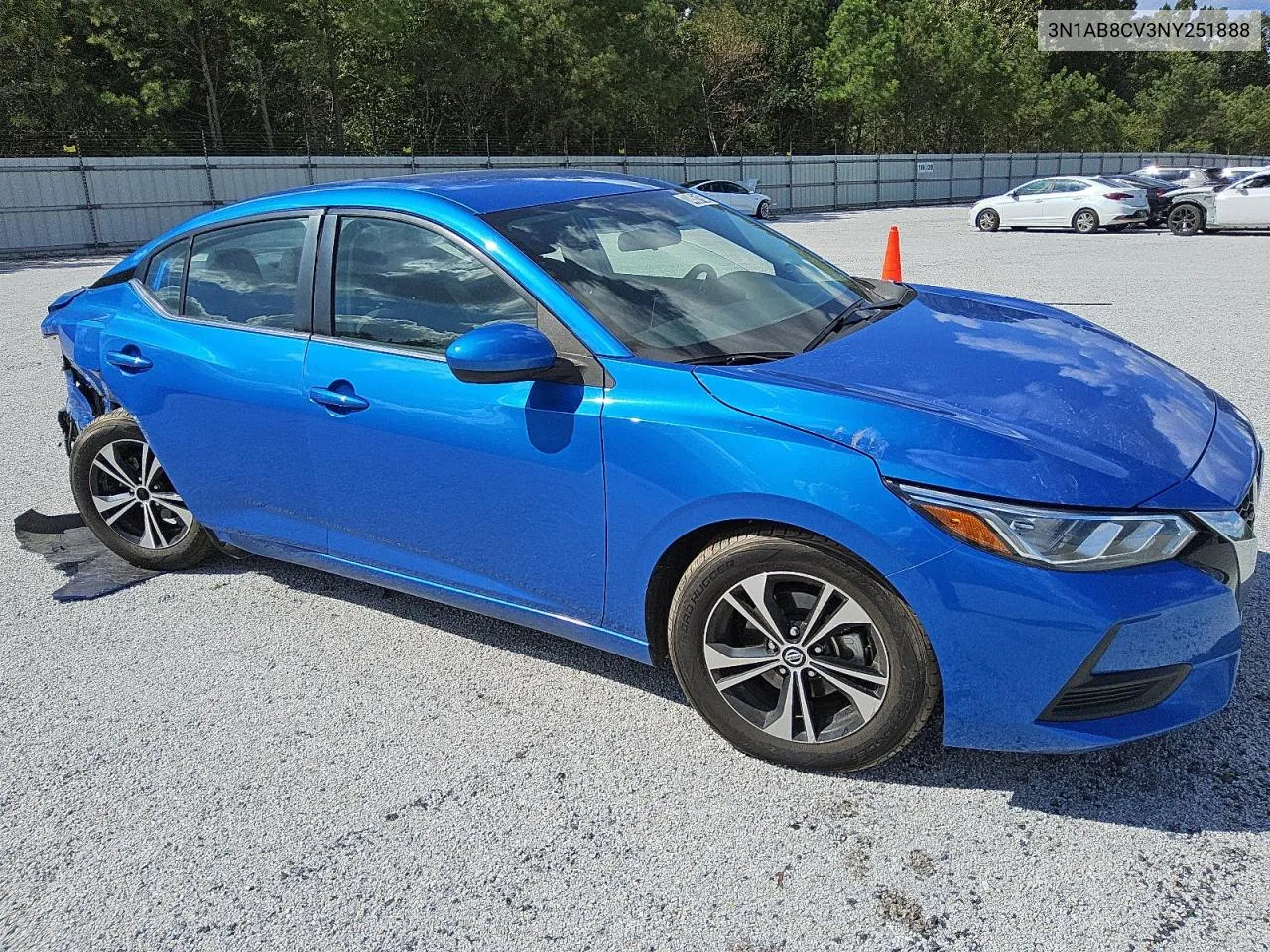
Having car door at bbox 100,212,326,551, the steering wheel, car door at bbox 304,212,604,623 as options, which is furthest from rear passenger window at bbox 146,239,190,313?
the steering wheel

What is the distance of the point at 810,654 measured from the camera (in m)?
2.75

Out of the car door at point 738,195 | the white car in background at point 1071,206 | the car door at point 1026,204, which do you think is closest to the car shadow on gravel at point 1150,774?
the white car in background at point 1071,206

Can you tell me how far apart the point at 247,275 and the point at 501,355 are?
155 cm

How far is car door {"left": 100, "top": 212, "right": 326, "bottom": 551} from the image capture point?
3637 mm

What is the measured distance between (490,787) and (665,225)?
81.0 inches

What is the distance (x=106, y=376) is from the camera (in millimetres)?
4203

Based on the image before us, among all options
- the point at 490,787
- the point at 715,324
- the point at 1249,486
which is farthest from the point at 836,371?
the point at 490,787

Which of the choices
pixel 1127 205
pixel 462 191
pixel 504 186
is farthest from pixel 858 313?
pixel 1127 205

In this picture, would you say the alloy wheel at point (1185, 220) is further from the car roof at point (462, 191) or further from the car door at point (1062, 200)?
the car roof at point (462, 191)

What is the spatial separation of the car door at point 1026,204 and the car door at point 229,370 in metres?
24.2

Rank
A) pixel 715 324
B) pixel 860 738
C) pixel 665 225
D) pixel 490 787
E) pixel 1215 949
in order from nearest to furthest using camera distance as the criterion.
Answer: pixel 1215 949 → pixel 860 738 → pixel 490 787 → pixel 715 324 → pixel 665 225

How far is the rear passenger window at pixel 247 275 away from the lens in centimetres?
370

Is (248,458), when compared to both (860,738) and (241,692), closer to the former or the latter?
(241,692)

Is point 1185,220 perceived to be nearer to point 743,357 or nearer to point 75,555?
point 743,357
